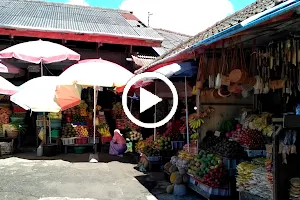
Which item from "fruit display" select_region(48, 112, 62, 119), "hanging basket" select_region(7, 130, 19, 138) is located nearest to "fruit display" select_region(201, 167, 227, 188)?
"fruit display" select_region(48, 112, 62, 119)

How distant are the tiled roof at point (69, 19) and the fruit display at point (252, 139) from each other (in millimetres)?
7868

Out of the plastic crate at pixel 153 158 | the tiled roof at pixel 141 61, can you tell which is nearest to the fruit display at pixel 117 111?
the tiled roof at pixel 141 61

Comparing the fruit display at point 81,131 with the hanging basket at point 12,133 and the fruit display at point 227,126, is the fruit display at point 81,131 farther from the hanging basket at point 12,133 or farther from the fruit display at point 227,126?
the fruit display at point 227,126

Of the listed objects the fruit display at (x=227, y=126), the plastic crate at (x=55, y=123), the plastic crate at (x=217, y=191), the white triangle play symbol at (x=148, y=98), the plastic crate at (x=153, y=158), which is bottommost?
the plastic crate at (x=217, y=191)

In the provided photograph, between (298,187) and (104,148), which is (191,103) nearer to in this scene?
(104,148)

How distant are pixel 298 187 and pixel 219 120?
346cm

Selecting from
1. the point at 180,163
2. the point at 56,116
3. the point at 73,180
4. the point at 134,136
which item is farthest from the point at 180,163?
the point at 56,116

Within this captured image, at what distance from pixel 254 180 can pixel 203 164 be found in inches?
46.6

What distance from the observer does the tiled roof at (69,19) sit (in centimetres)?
1248

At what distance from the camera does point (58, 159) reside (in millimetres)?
10133

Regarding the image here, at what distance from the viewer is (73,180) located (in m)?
7.59

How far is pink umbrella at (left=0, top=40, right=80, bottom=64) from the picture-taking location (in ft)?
33.4

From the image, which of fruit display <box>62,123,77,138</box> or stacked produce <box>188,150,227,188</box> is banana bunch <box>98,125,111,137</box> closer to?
fruit display <box>62,123,77,138</box>

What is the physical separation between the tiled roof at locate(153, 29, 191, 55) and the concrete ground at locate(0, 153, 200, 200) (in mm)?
5791
